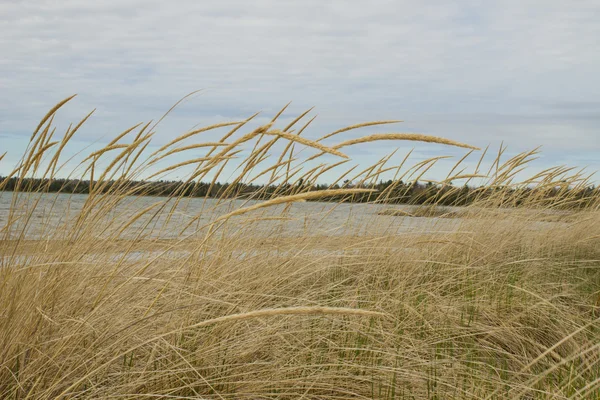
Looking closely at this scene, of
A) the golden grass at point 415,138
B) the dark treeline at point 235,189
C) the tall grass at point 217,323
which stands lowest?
the tall grass at point 217,323

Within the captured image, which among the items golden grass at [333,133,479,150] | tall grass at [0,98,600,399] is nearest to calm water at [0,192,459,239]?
tall grass at [0,98,600,399]

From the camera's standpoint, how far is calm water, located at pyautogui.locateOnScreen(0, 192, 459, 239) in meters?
2.29

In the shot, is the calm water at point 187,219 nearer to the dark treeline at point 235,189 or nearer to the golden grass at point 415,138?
the dark treeline at point 235,189

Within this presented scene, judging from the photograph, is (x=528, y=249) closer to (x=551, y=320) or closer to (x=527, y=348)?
(x=551, y=320)

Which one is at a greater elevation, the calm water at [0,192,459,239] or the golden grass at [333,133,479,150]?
the golden grass at [333,133,479,150]

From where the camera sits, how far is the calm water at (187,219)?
2287mm

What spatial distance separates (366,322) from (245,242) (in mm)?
1012

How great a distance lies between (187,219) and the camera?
307 centimetres

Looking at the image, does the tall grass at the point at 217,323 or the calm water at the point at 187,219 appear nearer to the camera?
the tall grass at the point at 217,323

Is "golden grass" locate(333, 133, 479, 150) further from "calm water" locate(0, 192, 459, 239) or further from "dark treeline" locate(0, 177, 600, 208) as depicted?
"calm water" locate(0, 192, 459, 239)

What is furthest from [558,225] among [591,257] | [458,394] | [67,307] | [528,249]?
[67,307]

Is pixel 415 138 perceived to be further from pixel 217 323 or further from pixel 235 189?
pixel 235 189

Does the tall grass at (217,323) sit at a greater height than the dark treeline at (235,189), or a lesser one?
lesser

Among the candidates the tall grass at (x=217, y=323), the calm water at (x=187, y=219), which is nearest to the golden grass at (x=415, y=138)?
the tall grass at (x=217, y=323)
